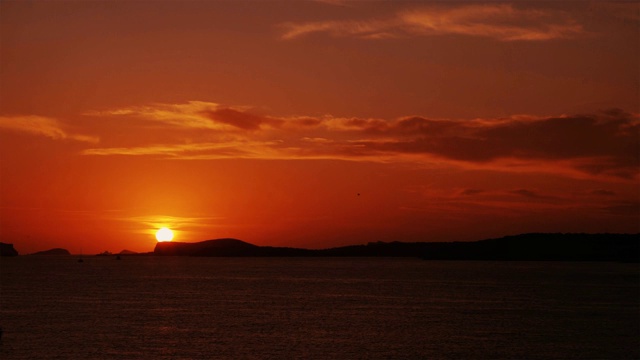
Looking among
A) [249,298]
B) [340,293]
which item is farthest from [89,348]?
[340,293]

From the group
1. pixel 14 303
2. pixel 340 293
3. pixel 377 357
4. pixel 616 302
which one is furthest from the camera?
pixel 340 293

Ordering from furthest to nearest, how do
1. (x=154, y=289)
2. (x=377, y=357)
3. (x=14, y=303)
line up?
(x=154, y=289), (x=14, y=303), (x=377, y=357)

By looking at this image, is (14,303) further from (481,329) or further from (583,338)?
(583,338)

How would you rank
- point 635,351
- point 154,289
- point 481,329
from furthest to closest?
point 154,289, point 481,329, point 635,351

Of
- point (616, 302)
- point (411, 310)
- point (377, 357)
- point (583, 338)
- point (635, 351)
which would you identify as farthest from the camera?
point (616, 302)

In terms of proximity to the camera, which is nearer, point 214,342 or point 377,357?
point 377,357

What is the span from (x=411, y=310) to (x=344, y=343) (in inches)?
1210

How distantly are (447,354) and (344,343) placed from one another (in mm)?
8839

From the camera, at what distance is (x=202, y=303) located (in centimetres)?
10044

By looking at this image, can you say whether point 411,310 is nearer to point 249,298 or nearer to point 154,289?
point 249,298

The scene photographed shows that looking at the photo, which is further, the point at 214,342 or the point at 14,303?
the point at 14,303

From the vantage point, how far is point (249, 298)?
11131cm

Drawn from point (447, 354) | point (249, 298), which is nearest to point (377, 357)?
point (447, 354)

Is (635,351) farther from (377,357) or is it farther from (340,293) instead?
(340,293)
